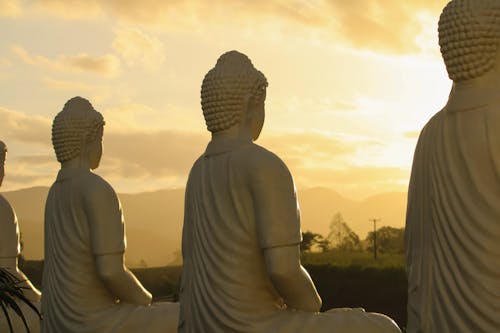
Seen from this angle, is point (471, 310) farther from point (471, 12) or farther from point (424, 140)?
point (471, 12)

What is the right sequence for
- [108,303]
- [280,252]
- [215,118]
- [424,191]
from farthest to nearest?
[108,303] < [215,118] < [280,252] < [424,191]

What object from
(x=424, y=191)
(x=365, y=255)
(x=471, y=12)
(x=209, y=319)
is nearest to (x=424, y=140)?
(x=424, y=191)

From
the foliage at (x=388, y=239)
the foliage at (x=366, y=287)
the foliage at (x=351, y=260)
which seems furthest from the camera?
the foliage at (x=388, y=239)

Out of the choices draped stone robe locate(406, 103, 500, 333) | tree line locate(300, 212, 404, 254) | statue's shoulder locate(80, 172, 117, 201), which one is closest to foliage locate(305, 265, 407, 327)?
tree line locate(300, 212, 404, 254)

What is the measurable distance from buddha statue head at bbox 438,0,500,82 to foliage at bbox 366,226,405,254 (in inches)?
576

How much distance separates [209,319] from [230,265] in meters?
0.39

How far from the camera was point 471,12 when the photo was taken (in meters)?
6.03

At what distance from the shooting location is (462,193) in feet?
19.4

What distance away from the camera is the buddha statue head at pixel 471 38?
596 cm

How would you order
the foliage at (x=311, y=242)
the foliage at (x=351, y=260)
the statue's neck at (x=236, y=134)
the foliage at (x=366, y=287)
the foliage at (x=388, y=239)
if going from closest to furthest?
the statue's neck at (x=236, y=134)
the foliage at (x=366, y=287)
the foliage at (x=351, y=260)
the foliage at (x=311, y=242)
the foliage at (x=388, y=239)

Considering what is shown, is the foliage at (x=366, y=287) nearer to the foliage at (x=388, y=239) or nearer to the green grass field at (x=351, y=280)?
the green grass field at (x=351, y=280)

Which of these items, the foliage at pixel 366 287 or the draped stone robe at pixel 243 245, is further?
the foliage at pixel 366 287

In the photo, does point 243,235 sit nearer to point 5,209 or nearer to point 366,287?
point 5,209

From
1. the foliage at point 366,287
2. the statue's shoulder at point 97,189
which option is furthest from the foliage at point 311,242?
the statue's shoulder at point 97,189
